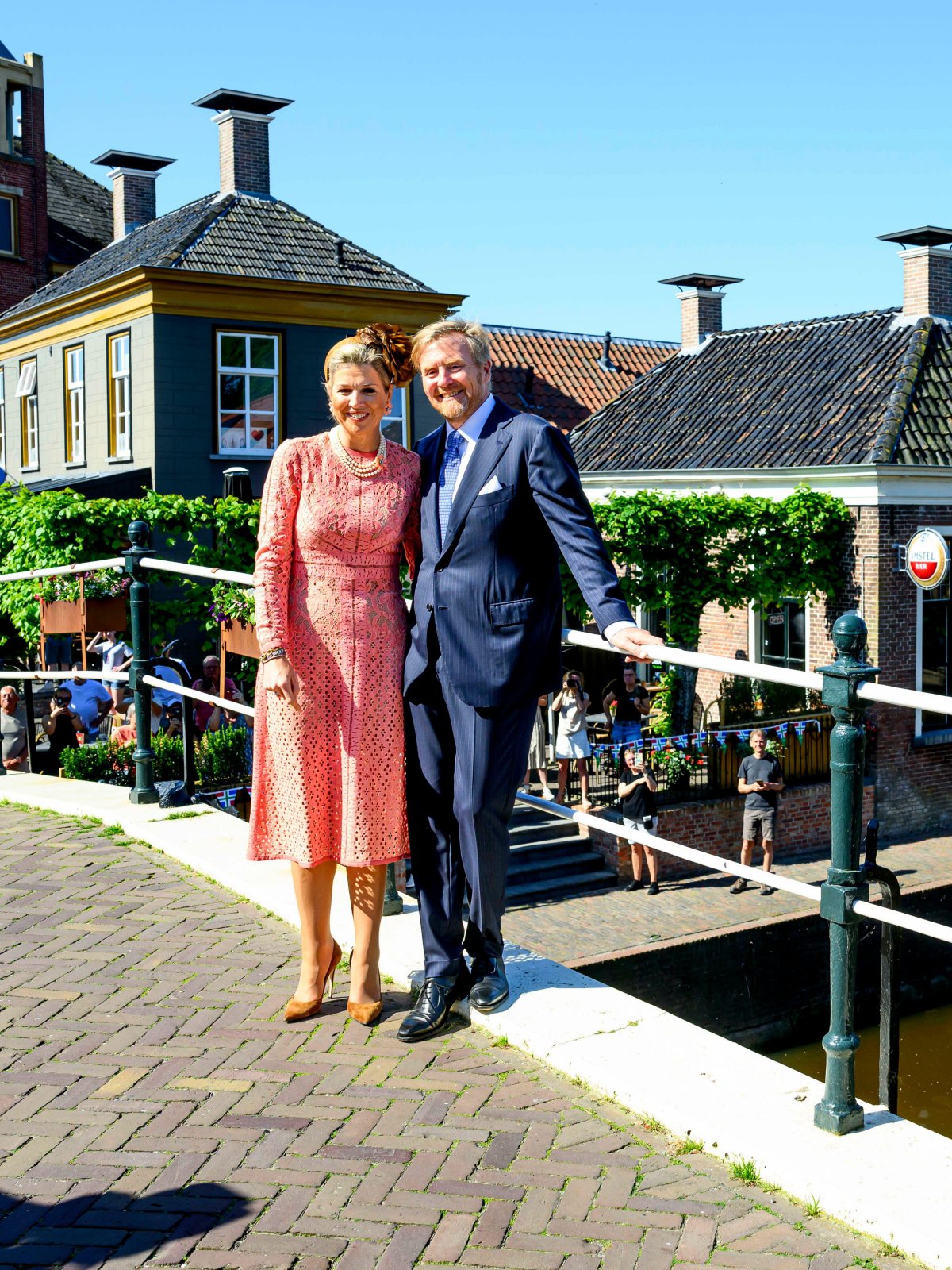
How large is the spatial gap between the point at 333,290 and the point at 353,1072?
2053 cm

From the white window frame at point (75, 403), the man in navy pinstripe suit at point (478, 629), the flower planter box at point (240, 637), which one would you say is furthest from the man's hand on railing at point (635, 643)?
the white window frame at point (75, 403)

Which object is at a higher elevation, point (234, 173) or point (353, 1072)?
point (234, 173)

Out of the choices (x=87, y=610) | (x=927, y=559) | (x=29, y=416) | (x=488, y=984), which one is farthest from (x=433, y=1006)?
(x=29, y=416)

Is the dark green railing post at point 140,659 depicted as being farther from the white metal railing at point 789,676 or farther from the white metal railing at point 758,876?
the white metal railing at point 789,676

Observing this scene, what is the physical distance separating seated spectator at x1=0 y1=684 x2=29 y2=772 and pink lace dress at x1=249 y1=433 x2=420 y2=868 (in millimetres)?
7923

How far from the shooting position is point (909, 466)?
772 inches

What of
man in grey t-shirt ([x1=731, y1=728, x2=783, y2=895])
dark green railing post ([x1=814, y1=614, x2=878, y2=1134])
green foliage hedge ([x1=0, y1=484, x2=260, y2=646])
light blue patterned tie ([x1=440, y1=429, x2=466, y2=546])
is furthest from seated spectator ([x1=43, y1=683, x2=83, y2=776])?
dark green railing post ([x1=814, y1=614, x2=878, y2=1134])

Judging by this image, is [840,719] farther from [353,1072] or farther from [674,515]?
[674,515]

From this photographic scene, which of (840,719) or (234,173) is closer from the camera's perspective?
(840,719)

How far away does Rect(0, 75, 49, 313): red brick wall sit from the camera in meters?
35.6

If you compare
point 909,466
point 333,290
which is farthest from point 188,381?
point 909,466

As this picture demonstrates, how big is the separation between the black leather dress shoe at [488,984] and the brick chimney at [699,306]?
24578 millimetres

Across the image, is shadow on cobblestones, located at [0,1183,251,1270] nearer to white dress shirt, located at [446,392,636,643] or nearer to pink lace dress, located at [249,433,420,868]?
pink lace dress, located at [249,433,420,868]

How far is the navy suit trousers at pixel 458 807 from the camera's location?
3.25 m
